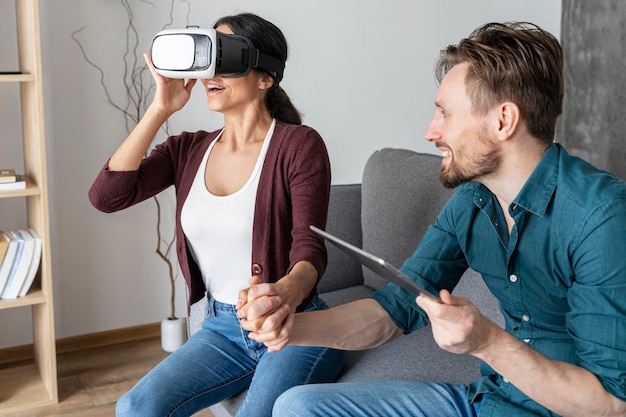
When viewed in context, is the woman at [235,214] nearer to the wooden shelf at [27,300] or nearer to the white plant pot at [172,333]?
the wooden shelf at [27,300]

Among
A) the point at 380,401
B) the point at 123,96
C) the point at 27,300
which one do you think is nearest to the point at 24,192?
the point at 27,300

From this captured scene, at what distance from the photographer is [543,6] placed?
12.8 feet

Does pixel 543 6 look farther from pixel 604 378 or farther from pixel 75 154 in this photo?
pixel 604 378

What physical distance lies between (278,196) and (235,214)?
0.10m

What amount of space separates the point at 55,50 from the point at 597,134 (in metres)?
2.42

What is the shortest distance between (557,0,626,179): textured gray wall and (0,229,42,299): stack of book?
2.55 meters

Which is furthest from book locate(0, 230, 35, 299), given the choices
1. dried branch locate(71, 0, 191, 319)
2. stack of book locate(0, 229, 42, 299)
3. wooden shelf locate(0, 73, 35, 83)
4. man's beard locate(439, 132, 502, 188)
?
man's beard locate(439, 132, 502, 188)

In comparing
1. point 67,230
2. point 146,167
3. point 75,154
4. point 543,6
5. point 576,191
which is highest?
point 543,6

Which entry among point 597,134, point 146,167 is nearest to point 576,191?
point 146,167

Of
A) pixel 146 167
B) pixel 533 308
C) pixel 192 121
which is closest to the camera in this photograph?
pixel 533 308

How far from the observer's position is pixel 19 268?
250cm

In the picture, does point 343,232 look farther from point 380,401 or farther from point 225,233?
point 380,401

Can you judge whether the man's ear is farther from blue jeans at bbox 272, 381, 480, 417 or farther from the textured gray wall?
the textured gray wall

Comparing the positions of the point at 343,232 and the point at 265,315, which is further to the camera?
the point at 343,232
